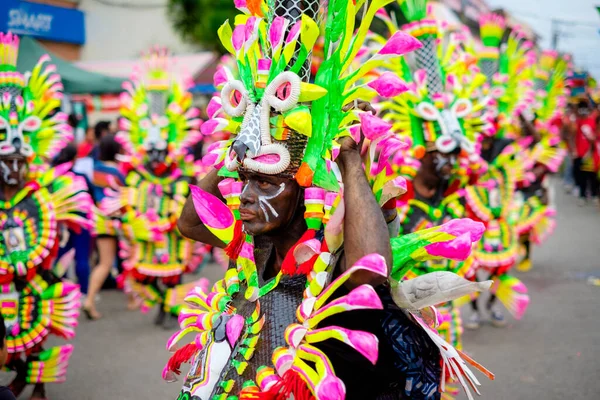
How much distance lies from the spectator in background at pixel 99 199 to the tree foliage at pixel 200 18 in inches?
681

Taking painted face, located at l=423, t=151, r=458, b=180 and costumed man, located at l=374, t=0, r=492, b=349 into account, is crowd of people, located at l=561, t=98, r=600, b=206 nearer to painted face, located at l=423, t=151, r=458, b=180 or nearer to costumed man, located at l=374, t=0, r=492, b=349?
costumed man, located at l=374, t=0, r=492, b=349

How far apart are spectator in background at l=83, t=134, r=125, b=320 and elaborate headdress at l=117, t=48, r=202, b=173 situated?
750 mm

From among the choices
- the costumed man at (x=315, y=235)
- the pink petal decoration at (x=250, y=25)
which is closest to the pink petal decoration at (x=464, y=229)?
the costumed man at (x=315, y=235)

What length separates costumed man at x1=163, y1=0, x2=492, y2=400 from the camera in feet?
7.26

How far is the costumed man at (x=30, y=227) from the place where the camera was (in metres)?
4.82

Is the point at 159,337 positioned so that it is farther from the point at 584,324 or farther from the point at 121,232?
the point at 584,324

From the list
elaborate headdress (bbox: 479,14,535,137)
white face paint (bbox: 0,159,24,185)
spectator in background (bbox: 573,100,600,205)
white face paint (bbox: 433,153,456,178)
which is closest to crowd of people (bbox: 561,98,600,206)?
spectator in background (bbox: 573,100,600,205)

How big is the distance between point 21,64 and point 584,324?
28.9 feet

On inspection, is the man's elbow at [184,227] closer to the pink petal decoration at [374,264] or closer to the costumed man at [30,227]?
the pink petal decoration at [374,264]

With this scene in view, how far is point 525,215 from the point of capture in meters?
8.74

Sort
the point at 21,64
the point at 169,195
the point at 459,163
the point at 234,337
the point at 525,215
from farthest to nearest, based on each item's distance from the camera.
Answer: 1. the point at 21,64
2. the point at 525,215
3. the point at 169,195
4. the point at 459,163
5. the point at 234,337

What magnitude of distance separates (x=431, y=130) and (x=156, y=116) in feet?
10.5

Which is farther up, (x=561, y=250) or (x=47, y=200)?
(x=47, y=200)

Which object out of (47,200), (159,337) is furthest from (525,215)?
(47,200)
